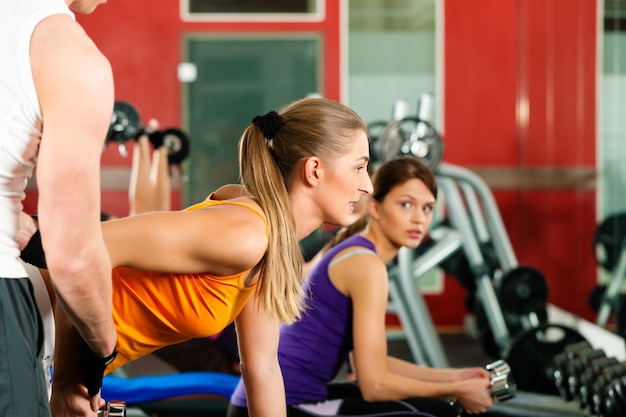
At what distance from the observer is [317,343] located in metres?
2.04

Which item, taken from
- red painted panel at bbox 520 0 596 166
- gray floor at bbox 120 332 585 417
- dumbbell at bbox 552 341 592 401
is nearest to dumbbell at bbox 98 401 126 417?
gray floor at bbox 120 332 585 417

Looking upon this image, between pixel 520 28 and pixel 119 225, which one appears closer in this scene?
pixel 119 225

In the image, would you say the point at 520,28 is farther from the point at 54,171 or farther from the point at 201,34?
the point at 54,171

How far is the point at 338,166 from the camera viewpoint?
1.46 meters

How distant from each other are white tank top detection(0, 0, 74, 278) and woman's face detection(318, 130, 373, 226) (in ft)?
1.85

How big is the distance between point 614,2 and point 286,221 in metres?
3.70

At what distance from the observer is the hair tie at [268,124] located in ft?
4.88

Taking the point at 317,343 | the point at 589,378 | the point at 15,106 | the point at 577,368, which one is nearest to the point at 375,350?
the point at 317,343

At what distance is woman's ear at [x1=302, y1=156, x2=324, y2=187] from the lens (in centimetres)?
146

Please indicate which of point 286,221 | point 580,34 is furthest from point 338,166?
point 580,34

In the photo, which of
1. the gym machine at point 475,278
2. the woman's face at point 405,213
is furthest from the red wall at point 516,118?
the woman's face at point 405,213

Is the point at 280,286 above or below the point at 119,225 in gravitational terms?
below

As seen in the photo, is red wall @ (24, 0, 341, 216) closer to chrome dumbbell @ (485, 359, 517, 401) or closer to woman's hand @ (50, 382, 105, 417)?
chrome dumbbell @ (485, 359, 517, 401)

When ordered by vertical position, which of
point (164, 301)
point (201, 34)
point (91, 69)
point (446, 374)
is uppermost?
point (201, 34)
